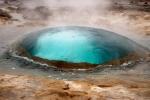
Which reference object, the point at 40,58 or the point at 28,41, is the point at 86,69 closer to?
the point at 40,58

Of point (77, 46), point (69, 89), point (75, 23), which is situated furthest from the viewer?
point (75, 23)

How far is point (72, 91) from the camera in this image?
19.9 ft

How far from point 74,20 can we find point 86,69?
705cm

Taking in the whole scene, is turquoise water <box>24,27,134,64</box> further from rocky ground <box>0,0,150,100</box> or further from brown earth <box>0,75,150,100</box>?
brown earth <box>0,75,150,100</box>

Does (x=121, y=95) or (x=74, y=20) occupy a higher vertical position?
(x=74, y=20)

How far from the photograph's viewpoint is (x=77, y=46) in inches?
326

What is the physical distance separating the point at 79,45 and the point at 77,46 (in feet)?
0.19

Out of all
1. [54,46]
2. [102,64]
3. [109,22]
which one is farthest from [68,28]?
[109,22]

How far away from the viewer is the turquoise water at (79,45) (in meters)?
8.01

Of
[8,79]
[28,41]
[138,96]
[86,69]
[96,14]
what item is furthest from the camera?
[96,14]

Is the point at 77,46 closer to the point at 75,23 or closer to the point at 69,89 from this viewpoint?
the point at 69,89

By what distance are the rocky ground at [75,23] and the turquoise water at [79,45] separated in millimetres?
1011

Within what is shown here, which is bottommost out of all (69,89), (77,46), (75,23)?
(69,89)

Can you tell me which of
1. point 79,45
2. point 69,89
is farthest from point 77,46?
point 69,89
